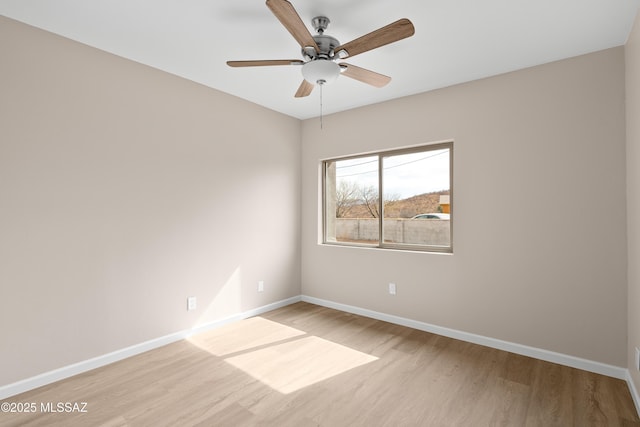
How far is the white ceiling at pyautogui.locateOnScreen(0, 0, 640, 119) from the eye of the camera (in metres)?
2.00

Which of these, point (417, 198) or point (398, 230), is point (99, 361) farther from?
point (417, 198)

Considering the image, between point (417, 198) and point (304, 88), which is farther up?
point (304, 88)

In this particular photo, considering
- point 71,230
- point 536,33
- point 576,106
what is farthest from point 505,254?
point 71,230

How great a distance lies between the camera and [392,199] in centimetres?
377

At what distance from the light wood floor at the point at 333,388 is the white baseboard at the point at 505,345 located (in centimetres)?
7

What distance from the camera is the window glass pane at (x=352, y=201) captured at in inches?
155

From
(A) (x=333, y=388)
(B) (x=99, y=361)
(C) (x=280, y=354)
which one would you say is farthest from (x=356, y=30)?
(B) (x=99, y=361)

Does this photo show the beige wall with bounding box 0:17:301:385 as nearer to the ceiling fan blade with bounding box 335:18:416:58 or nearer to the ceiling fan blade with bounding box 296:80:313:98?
the ceiling fan blade with bounding box 296:80:313:98

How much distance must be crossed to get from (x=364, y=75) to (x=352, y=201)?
2.02m

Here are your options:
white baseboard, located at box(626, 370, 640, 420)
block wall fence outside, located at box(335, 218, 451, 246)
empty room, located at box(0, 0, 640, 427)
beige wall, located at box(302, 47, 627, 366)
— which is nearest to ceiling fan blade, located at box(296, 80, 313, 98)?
empty room, located at box(0, 0, 640, 427)

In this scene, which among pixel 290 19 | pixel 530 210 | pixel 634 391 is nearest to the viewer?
pixel 290 19

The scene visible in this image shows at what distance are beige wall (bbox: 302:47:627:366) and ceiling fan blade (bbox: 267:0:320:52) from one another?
1.85 m

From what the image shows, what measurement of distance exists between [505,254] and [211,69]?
10.3 feet

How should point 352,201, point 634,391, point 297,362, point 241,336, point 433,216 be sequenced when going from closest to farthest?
point 634,391 → point 297,362 → point 241,336 → point 433,216 → point 352,201
